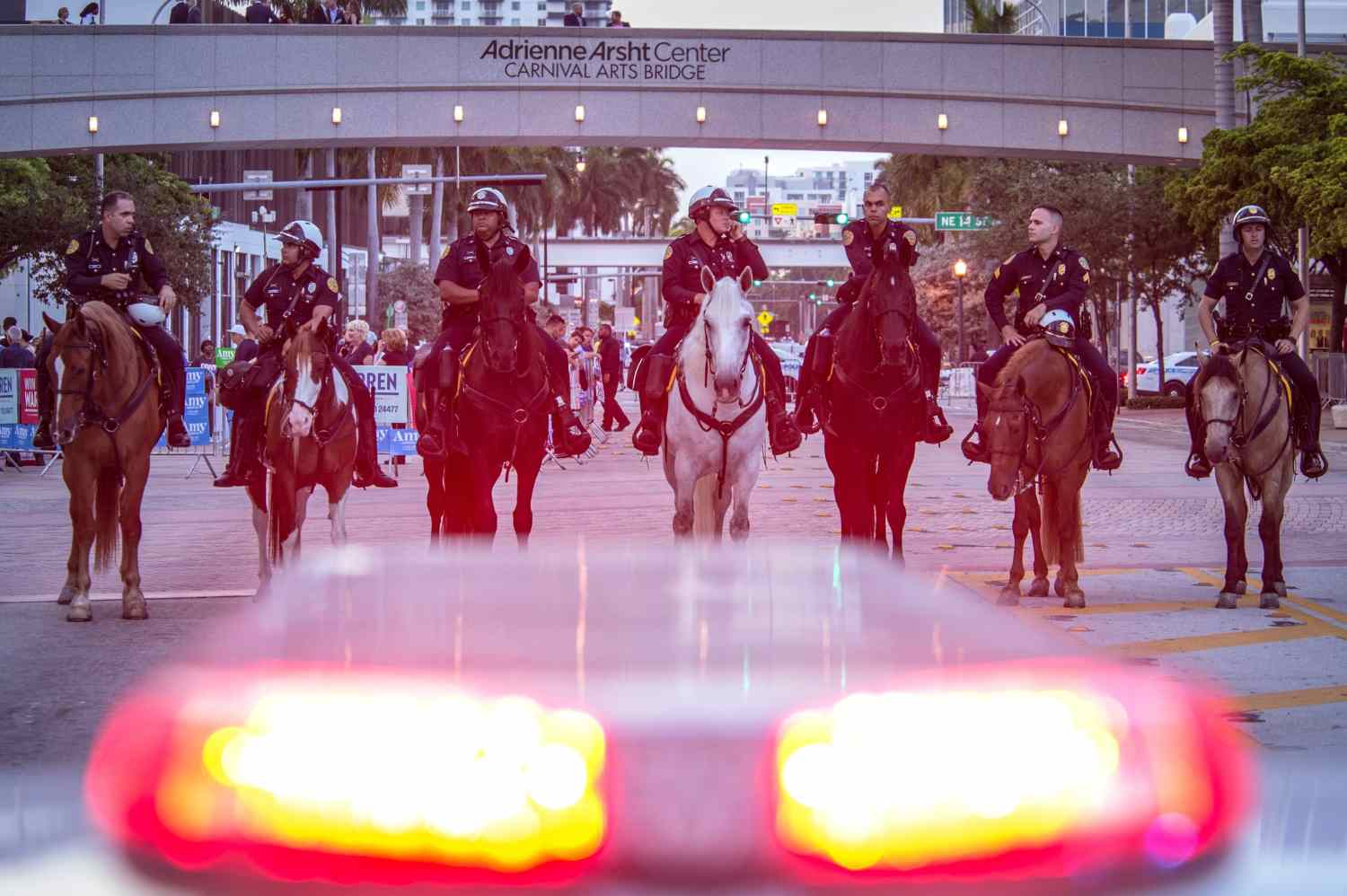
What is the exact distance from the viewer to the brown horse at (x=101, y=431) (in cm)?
1186

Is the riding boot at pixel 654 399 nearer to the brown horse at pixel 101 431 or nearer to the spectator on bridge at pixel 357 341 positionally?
the brown horse at pixel 101 431

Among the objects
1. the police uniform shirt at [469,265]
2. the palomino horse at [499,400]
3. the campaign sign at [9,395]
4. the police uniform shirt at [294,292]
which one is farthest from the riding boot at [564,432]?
the campaign sign at [9,395]

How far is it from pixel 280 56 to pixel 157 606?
95.8 ft

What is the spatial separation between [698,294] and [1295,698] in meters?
4.76

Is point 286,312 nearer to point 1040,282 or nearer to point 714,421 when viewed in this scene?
point 714,421

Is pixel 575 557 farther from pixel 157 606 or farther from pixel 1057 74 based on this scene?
pixel 1057 74

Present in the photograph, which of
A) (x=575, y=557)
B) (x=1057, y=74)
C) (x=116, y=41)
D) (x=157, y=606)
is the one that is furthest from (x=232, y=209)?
(x=575, y=557)

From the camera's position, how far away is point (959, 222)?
58719 mm

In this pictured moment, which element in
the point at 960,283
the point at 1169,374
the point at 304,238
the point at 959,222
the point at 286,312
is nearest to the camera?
the point at 286,312

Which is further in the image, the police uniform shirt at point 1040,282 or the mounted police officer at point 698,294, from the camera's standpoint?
the police uniform shirt at point 1040,282

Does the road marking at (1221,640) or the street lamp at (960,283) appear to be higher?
the street lamp at (960,283)

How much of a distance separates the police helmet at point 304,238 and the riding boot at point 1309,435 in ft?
22.4

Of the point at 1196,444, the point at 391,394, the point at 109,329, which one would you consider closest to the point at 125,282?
the point at 109,329

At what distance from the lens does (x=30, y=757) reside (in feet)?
23.8
